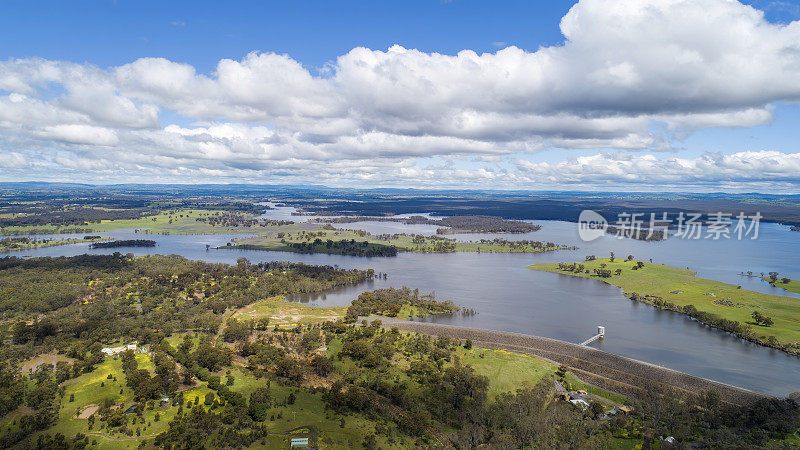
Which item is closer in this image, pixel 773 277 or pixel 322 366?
pixel 322 366

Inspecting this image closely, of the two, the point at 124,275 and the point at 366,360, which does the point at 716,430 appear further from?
the point at 124,275

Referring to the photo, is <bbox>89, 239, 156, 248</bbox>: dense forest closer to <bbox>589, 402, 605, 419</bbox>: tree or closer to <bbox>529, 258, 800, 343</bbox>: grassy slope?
<bbox>529, 258, 800, 343</bbox>: grassy slope

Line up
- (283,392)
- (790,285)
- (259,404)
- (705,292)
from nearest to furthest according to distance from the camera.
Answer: (259,404)
(283,392)
(705,292)
(790,285)

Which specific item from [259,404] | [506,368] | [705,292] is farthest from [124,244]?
[705,292]

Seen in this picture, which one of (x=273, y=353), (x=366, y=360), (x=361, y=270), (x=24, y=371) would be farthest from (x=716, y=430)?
(x=361, y=270)

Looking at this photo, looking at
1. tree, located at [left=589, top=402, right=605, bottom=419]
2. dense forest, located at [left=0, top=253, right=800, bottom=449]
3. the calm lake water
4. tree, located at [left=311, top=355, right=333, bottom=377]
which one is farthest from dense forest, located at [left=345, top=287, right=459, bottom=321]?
tree, located at [left=589, top=402, right=605, bottom=419]

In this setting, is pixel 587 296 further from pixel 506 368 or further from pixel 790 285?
pixel 790 285
